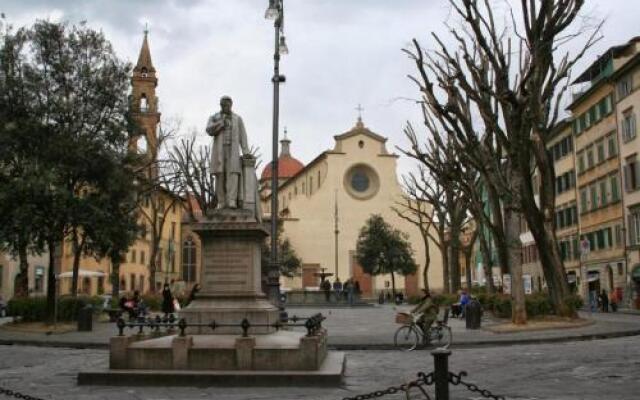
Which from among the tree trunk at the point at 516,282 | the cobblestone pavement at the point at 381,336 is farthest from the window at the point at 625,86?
the tree trunk at the point at 516,282

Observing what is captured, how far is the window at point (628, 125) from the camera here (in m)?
41.9

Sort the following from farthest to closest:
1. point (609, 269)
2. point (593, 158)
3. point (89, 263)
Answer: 1. point (89, 263)
2. point (593, 158)
3. point (609, 269)

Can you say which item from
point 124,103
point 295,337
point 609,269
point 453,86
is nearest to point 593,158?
point 609,269

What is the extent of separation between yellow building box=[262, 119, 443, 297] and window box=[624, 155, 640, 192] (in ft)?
106

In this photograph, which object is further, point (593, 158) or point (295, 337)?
point (593, 158)

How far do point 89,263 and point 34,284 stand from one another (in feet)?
35.9

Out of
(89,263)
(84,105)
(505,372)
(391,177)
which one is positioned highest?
(391,177)

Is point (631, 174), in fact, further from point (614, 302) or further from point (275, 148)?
point (275, 148)

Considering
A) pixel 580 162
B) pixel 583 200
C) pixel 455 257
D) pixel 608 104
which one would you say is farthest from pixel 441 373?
pixel 580 162

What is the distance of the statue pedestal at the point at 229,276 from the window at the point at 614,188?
121ft

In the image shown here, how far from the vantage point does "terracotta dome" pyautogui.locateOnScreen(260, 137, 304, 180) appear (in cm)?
9806

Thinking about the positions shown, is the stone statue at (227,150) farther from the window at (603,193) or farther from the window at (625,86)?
the window at (603,193)

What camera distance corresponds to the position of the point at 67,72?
2547 centimetres

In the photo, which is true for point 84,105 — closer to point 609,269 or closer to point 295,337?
point 295,337
